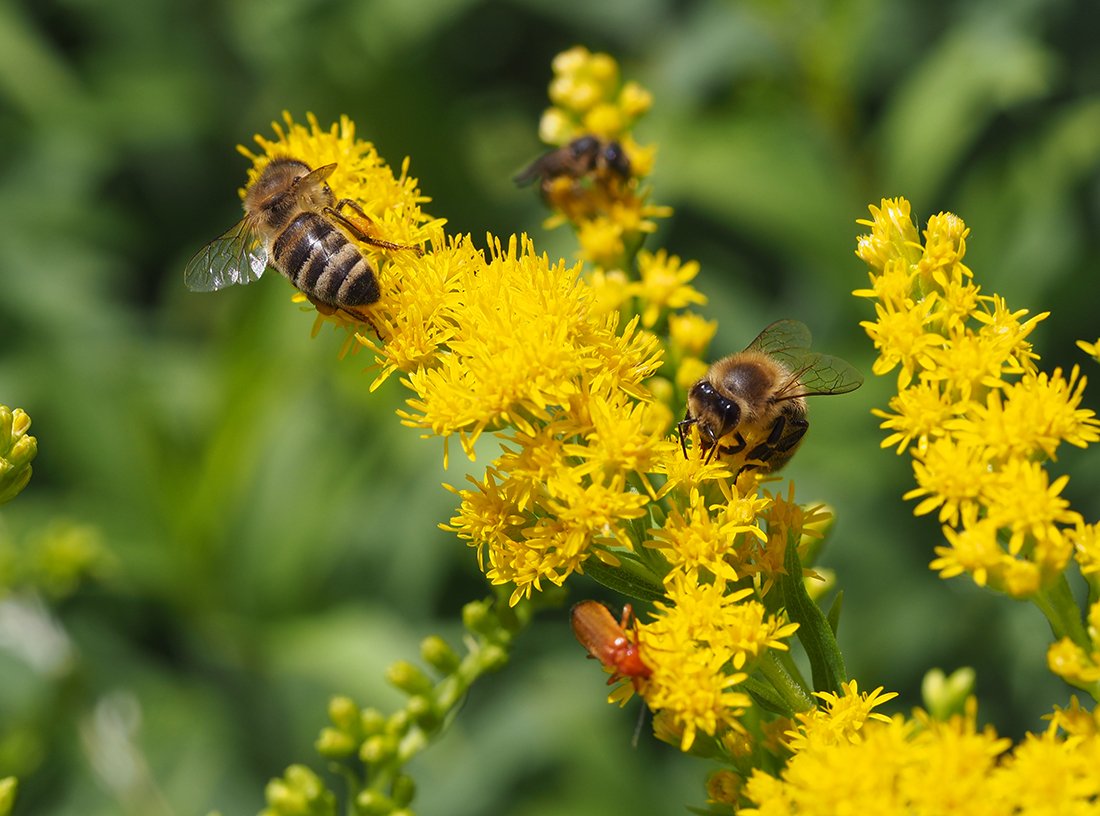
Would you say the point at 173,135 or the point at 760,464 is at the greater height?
the point at 173,135

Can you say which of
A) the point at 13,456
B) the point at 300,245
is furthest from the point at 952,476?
the point at 13,456

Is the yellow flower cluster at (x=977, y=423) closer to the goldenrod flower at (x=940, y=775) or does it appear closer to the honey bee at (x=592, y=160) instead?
the goldenrod flower at (x=940, y=775)

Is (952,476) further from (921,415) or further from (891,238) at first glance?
(891,238)

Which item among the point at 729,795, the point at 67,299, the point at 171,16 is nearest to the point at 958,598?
the point at 729,795

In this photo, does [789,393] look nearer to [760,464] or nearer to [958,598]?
[760,464]

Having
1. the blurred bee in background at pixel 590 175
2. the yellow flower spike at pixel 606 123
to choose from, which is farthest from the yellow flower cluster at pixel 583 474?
the yellow flower spike at pixel 606 123

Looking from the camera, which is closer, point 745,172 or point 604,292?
point 604,292

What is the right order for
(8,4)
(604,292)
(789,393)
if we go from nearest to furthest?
1. (789,393)
2. (604,292)
3. (8,4)
